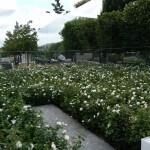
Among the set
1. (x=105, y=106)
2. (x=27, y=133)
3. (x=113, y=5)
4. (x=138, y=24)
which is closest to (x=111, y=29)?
(x=138, y=24)

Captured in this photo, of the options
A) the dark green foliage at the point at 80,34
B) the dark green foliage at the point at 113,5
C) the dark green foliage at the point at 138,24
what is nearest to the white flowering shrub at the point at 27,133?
the dark green foliage at the point at 138,24

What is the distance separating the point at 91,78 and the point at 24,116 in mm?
5968

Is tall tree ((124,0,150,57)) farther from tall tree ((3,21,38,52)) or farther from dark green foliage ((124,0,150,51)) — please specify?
tall tree ((3,21,38,52))

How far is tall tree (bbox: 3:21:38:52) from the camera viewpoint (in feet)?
114

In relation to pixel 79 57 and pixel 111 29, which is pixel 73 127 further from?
pixel 79 57

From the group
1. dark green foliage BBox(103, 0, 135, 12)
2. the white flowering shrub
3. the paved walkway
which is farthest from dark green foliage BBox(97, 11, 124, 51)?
the white flowering shrub

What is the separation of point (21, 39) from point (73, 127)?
29.9m

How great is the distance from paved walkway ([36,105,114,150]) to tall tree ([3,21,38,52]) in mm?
25702

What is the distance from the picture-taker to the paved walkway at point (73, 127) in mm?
5711

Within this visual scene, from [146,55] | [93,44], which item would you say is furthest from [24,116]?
[93,44]

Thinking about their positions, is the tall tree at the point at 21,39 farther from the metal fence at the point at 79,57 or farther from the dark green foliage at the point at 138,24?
the dark green foliage at the point at 138,24

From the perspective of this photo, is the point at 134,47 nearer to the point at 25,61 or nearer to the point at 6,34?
the point at 25,61

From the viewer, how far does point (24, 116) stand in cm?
486

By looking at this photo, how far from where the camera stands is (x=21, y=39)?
1410 inches
